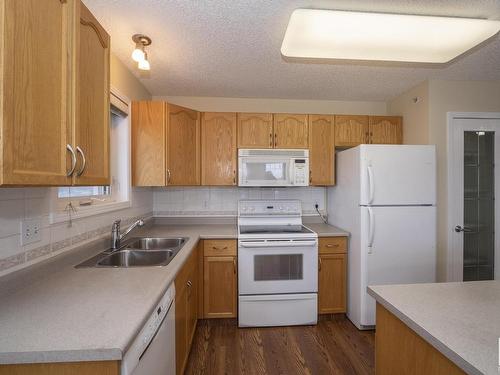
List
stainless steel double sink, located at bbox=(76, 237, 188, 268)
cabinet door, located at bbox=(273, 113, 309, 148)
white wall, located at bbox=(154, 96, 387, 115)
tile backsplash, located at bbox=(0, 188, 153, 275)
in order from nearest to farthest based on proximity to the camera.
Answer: tile backsplash, located at bbox=(0, 188, 153, 275) → stainless steel double sink, located at bbox=(76, 237, 188, 268) → cabinet door, located at bbox=(273, 113, 309, 148) → white wall, located at bbox=(154, 96, 387, 115)

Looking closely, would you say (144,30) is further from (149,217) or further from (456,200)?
(456,200)

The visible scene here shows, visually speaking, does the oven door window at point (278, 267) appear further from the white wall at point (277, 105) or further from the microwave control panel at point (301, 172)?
the white wall at point (277, 105)

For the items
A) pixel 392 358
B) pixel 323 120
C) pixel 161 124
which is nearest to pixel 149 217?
pixel 161 124

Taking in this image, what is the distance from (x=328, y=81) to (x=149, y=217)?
235 cm

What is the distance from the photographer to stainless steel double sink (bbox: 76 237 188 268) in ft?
5.02

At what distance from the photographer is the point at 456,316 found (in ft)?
2.73

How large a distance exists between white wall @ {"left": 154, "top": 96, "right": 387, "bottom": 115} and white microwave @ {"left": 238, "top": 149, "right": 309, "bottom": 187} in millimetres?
648

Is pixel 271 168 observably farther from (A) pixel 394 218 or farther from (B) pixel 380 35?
(B) pixel 380 35

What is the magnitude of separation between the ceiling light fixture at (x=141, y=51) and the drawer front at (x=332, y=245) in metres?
2.08

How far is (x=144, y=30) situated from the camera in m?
1.61

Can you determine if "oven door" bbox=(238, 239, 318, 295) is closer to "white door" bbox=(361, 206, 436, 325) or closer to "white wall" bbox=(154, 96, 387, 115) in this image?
"white door" bbox=(361, 206, 436, 325)

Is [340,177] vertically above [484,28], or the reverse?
[484,28]

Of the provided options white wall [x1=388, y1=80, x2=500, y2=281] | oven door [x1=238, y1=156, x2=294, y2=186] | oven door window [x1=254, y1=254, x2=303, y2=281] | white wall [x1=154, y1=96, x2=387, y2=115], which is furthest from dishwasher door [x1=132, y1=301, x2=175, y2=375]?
white wall [x1=388, y1=80, x2=500, y2=281]

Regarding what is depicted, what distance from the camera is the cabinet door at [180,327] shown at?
147 cm
